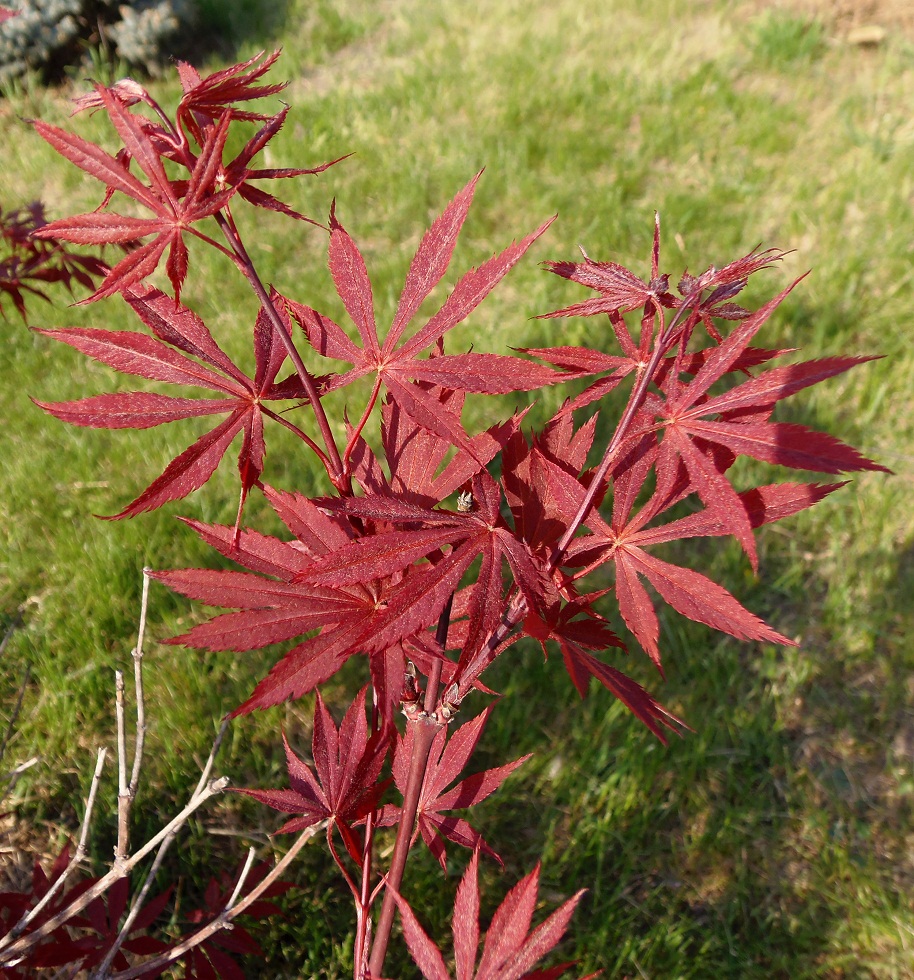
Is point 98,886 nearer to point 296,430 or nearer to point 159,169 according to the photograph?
point 296,430

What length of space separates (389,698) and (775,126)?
3252 mm

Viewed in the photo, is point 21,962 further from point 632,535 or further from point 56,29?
point 56,29

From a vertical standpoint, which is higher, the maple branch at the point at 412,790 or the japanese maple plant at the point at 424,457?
the japanese maple plant at the point at 424,457

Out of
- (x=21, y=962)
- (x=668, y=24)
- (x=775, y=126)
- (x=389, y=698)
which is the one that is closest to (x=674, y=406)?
(x=389, y=698)

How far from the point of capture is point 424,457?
0.86 meters

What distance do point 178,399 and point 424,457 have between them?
24 centimetres

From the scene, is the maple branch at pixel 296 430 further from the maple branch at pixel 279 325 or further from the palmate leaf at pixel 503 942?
the palmate leaf at pixel 503 942

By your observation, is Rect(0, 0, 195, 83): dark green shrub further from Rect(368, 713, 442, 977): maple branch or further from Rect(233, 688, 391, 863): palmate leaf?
Rect(368, 713, 442, 977): maple branch

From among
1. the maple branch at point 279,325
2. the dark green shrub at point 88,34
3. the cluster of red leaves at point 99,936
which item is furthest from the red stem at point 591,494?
the dark green shrub at point 88,34

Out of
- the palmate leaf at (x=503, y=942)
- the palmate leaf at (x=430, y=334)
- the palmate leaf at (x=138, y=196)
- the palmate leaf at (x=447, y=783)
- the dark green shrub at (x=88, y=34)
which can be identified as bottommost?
the palmate leaf at (x=447, y=783)

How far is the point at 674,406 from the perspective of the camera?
761 mm

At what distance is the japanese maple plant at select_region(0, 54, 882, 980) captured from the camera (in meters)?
0.71

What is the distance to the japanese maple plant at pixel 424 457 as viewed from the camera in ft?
2.32

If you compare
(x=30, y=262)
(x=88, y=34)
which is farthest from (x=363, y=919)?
(x=88, y=34)
